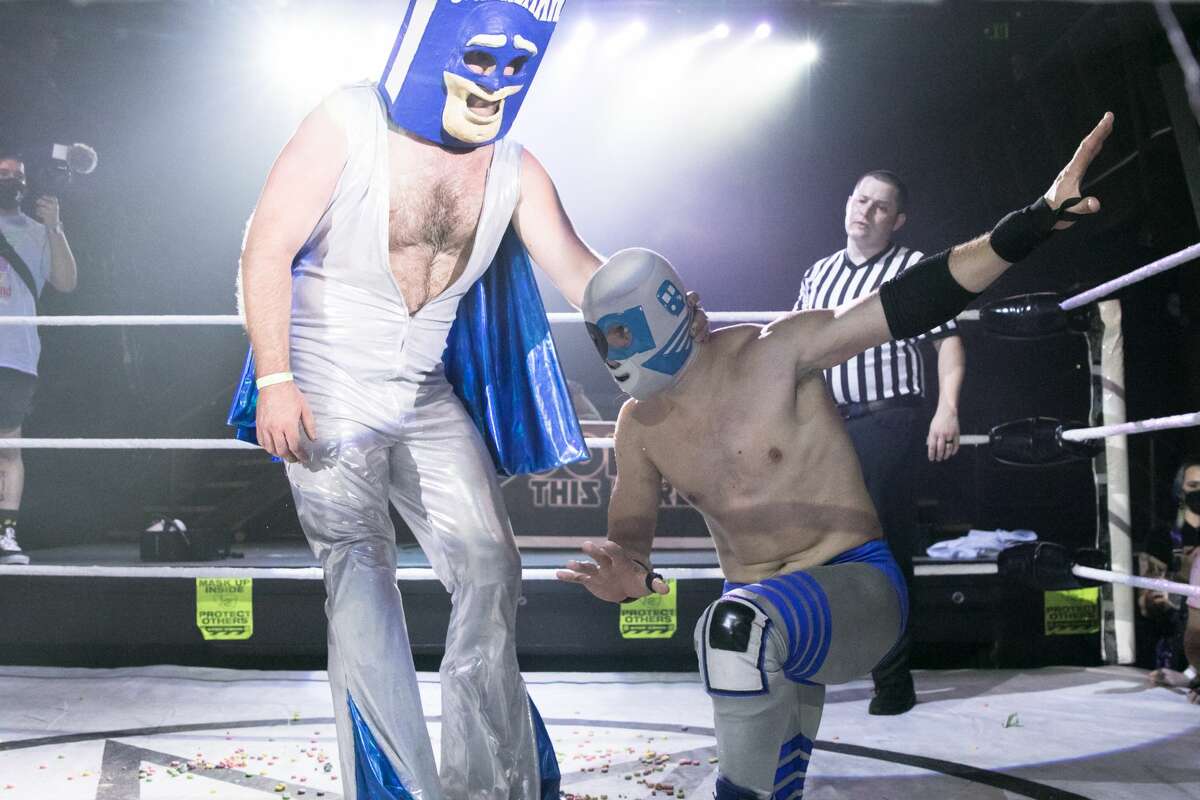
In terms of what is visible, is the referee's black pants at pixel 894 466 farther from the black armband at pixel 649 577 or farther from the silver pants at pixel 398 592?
the silver pants at pixel 398 592

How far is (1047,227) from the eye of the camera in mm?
1442

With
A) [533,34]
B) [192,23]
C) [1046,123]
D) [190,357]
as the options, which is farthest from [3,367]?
[1046,123]

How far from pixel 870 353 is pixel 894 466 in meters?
0.29

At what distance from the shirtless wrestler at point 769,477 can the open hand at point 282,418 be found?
45 centimetres

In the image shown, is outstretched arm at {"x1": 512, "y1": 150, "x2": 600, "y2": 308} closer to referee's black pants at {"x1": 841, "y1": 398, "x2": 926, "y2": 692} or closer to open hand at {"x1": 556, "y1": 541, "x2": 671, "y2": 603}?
open hand at {"x1": 556, "y1": 541, "x2": 671, "y2": 603}

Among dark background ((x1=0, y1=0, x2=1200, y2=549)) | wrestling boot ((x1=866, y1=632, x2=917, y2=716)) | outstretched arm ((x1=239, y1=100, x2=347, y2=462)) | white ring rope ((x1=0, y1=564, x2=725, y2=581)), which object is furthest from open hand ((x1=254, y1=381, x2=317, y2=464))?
dark background ((x1=0, y1=0, x2=1200, y2=549))

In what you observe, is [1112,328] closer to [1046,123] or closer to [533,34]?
[533,34]

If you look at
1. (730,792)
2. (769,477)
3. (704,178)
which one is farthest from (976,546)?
(704,178)

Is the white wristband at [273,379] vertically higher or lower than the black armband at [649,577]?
higher

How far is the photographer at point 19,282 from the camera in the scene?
11.7 ft

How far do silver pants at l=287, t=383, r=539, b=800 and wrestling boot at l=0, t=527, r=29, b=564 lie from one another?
2068mm

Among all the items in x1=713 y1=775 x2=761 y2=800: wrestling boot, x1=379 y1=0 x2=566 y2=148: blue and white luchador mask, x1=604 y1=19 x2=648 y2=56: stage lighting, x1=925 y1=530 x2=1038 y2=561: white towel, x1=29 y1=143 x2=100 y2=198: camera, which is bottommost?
x1=713 y1=775 x2=761 y2=800: wrestling boot

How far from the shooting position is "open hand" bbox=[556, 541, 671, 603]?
157 cm

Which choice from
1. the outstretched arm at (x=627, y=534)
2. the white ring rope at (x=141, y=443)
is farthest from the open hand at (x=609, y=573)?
the white ring rope at (x=141, y=443)
